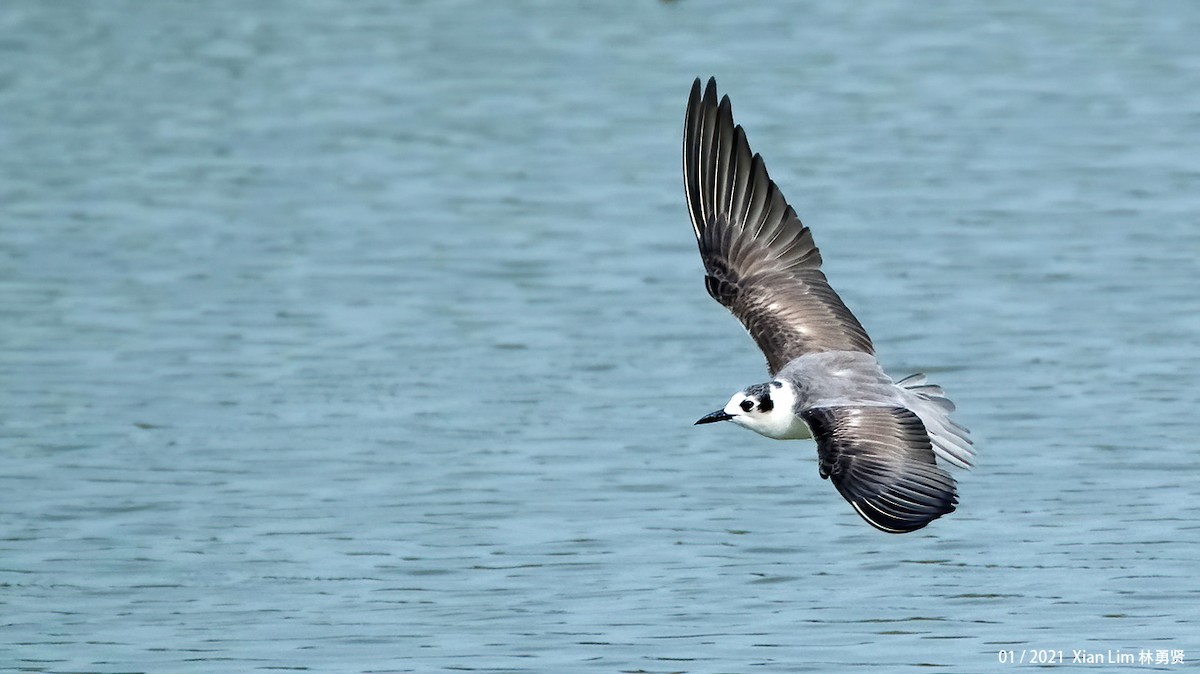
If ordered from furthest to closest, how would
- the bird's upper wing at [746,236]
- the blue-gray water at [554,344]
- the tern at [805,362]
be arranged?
the bird's upper wing at [746,236] → the blue-gray water at [554,344] → the tern at [805,362]

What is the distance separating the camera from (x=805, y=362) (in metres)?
10.3

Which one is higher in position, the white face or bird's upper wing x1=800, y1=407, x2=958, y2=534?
bird's upper wing x1=800, y1=407, x2=958, y2=534

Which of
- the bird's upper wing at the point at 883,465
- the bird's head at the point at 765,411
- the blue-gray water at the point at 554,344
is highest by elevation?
the bird's upper wing at the point at 883,465

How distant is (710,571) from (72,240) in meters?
8.59

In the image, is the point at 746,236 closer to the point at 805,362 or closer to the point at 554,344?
the point at 805,362

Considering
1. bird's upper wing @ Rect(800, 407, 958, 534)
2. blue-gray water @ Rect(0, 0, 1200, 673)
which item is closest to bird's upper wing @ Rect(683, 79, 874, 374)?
blue-gray water @ Rect(0, 0, 1200, 673)

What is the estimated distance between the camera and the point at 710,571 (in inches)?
433

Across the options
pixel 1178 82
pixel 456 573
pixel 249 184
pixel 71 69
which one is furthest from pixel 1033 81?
pixel 456 573

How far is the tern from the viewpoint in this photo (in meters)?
8.97

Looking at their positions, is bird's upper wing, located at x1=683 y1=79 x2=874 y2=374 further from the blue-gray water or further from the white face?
the blue-gray water

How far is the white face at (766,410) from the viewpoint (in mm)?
9695

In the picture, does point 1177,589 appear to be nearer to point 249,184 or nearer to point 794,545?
point 794,545

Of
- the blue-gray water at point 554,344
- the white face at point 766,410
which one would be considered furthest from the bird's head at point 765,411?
the blue-gray water at point 554,344

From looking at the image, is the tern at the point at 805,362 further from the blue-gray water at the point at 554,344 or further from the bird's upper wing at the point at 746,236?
the blue-gray water at the point at 554,344
